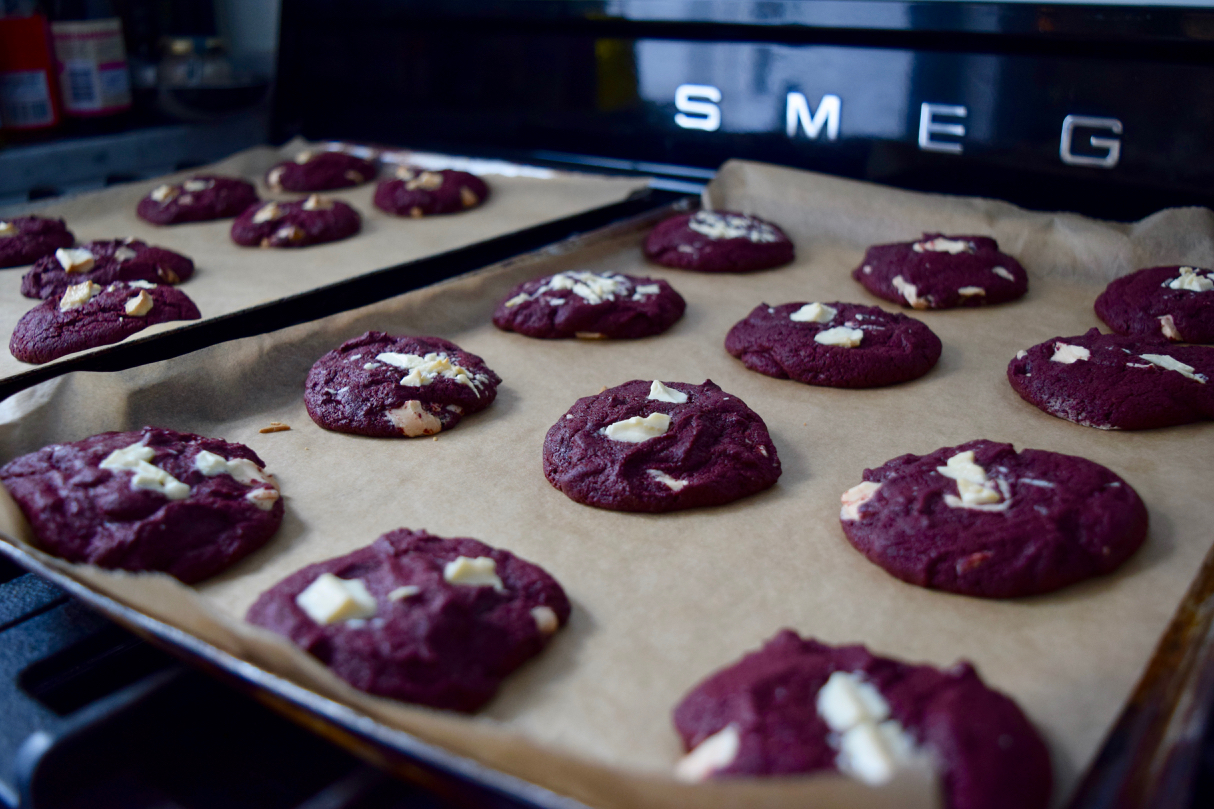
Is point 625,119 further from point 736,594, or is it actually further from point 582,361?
point 736,594

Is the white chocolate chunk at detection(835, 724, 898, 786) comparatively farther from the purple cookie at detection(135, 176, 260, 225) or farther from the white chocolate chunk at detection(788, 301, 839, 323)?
the purple cookie at detection(135, 176, 260, 225)

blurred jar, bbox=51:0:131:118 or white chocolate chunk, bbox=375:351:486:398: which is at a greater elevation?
blurred jar, bbox=51:0:131:118

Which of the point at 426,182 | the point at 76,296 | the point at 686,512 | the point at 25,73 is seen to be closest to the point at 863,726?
the point at 686,512

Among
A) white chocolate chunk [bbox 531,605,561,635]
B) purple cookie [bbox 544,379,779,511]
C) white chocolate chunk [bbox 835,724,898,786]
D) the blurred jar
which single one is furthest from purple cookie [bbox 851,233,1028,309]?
the blurred jar

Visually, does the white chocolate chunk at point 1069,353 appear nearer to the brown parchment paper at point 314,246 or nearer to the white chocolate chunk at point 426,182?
the brown parchment paper at point 314,246

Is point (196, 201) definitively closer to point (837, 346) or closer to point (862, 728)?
point (837, 346)

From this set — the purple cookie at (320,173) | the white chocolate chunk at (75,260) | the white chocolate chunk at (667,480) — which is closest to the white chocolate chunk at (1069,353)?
the white chocolate chunk at (667,480)

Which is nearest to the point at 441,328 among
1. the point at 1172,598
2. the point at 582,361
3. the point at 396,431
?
the point at 582,361
